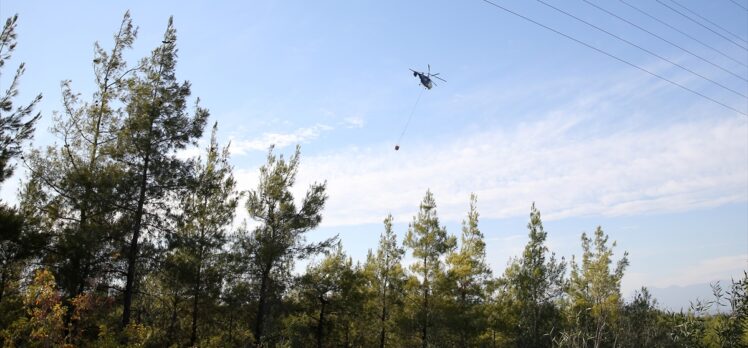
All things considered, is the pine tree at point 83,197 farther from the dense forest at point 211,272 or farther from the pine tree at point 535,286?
the pine tree at point 535,286

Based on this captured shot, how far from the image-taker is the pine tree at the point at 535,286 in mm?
29062

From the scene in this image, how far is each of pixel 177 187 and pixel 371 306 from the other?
1452cm

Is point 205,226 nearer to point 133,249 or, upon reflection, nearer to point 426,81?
point 133,249

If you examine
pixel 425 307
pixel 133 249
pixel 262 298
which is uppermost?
pixel 133 249

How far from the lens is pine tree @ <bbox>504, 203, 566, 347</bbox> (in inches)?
1144

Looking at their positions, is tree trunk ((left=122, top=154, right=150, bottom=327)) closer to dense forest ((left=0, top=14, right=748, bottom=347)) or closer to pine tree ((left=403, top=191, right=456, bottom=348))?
dense forest ((left=0, top=14, right=748, bottom=347))

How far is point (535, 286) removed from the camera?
29.6 metres

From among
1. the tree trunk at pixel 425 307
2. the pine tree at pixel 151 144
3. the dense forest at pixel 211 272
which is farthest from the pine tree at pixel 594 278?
the pine tree at pixel 151 144

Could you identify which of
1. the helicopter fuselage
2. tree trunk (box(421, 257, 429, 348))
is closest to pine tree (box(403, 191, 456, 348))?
tree trunk (box(421, 257, 429, 348))

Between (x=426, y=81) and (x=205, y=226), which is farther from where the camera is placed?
(x=205, y=226)

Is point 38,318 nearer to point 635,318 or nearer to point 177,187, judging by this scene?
point 177,187

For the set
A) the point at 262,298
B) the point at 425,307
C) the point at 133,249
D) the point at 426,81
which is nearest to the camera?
the point at 426,81

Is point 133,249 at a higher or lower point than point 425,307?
higher

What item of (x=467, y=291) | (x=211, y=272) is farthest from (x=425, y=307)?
(x=211, y=272)
